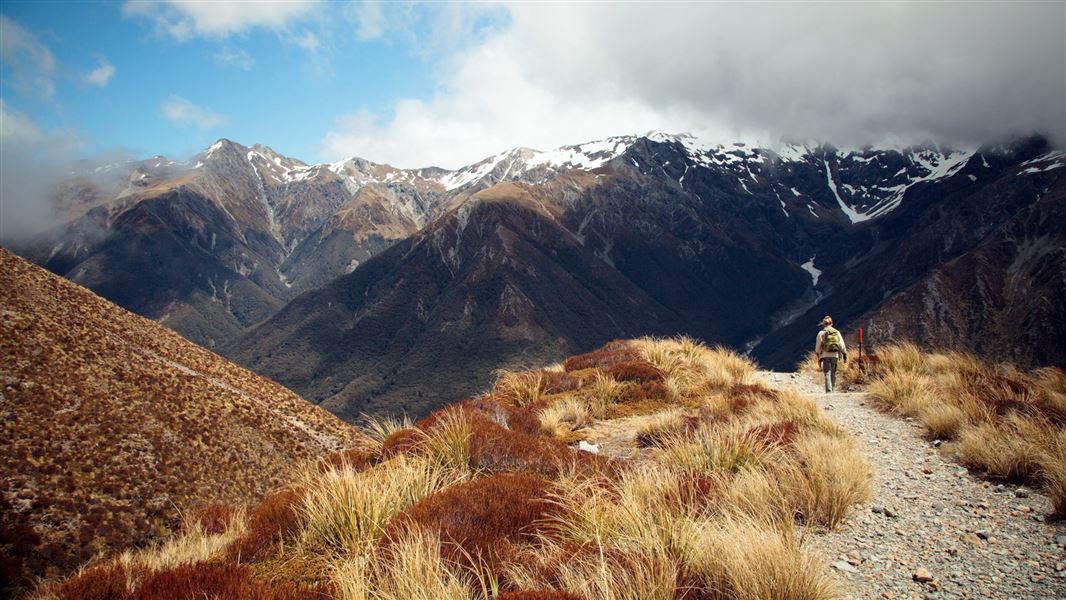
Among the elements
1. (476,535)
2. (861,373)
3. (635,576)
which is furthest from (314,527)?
(861,373)

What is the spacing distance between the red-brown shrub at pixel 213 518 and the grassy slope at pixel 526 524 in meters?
0.03

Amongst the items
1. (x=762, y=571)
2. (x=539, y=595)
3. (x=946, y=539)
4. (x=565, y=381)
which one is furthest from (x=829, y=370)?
(x=539, y=595)

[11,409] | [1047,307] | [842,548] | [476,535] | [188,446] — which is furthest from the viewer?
[1047,307]

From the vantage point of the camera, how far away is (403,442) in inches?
307

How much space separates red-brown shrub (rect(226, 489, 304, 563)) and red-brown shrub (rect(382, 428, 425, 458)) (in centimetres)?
172

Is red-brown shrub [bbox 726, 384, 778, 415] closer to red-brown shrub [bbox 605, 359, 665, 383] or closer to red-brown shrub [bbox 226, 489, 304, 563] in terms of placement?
red-brown shrub [bbox 605, 359, 665, 383]

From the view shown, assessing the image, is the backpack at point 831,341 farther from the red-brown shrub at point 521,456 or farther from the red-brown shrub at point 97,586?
the red-brown shrub at point 97,586

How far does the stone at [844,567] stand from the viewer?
4.31m

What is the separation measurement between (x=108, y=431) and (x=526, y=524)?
20.7 feet

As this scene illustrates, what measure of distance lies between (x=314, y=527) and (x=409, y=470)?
109 cm

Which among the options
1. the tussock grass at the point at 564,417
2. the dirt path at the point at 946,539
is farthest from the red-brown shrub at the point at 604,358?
the dirt path at the point at 946,539

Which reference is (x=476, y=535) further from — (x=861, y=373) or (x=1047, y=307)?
(x=1047, y=307)

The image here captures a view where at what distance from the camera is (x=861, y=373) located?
15.7m

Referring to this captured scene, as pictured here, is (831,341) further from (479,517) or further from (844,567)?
(479,517)
